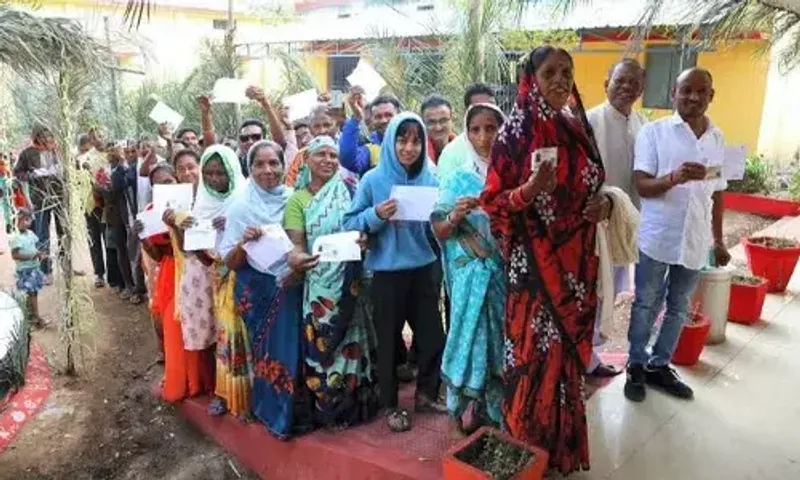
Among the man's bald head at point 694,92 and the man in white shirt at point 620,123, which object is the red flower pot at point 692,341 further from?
the man's bald head at point 694,92

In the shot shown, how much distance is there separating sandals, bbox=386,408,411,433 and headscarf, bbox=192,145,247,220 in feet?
4.72

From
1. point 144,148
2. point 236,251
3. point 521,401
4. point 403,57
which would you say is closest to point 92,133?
point 144,148

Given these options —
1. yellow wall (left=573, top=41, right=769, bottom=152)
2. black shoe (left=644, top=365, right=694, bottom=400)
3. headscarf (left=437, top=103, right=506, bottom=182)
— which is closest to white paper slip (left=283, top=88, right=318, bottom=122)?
headscarf (left=437, top=103, right=506, bottom=182)

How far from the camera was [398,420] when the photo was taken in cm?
338

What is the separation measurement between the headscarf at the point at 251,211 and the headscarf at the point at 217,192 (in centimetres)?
22

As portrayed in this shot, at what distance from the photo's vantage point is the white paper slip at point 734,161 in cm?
340

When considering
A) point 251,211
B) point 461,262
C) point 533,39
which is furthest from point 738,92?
point 251,211

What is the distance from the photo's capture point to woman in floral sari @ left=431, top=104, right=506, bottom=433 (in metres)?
2.92

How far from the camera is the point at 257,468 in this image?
12.4 feet

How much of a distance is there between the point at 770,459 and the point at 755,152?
857 cm

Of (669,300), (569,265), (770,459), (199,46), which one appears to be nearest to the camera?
(569,265)

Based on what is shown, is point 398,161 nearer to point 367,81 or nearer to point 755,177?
point 367,81

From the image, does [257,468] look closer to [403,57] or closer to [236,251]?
[236,251]

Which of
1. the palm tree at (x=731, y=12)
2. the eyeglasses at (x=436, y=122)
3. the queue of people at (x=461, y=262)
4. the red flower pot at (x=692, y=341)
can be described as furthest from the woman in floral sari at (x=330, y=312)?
the red flower pot at (x=692, y=341)
